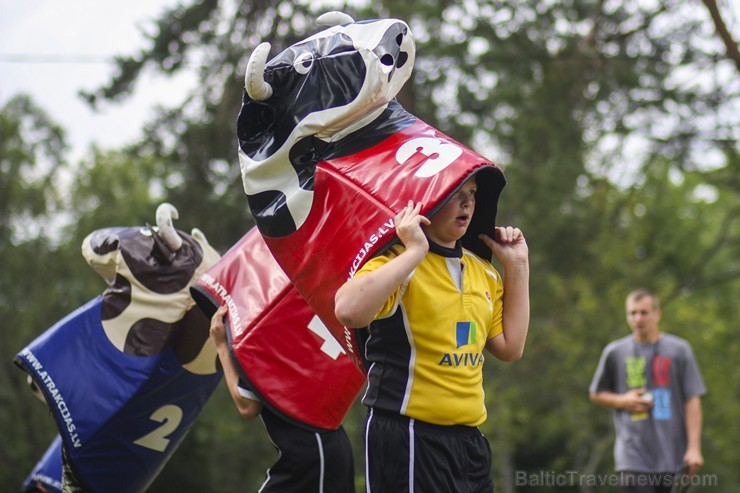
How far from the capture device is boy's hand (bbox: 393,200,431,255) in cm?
351

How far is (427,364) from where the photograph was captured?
367 centimetres

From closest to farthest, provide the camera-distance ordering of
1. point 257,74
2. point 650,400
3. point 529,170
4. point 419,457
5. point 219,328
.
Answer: point 419,457 < point 257,74 < point 219,328 < point 650,400 < point 529,170

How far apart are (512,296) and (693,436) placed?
3.57 meters

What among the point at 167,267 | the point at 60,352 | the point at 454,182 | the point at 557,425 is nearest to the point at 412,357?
the point at 454,182

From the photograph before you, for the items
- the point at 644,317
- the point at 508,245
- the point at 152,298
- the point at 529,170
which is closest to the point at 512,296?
the point at 508,245

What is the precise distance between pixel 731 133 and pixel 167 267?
1274 cm

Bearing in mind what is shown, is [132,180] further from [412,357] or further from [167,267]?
[412,357]

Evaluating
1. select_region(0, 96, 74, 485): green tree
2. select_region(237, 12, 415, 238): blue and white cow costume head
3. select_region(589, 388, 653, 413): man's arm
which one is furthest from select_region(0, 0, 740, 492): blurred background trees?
select_region(237, 12, 415, 238): blue and white cow costume head

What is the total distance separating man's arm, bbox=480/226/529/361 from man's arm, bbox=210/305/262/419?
138 cm

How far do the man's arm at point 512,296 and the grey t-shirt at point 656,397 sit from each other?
343 centimetres

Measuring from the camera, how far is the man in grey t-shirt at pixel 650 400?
702cm

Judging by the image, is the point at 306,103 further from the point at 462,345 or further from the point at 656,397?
the point at 656,397

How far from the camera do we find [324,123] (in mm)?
4008

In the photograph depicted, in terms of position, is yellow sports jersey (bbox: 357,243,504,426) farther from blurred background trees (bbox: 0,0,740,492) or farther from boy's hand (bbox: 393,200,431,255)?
blurred background trees (bbox: 0,0,740,492)
